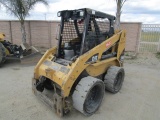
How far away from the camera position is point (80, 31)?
4.29 meters

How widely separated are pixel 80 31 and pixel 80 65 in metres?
1.45

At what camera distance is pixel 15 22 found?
11148mm

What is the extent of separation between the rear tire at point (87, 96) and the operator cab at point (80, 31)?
24.2 inches

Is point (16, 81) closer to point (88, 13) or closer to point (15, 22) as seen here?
point (88, 13)

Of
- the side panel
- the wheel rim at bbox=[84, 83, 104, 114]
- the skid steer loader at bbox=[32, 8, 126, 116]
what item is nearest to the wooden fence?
the skid steer loader at bbox=[32, 8, 126, 116]

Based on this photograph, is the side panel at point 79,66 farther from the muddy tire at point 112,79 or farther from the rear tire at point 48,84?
the rear tire at point 48,84

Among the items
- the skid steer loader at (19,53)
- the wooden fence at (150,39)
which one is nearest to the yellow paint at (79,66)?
the skid steer loader at (19,53)

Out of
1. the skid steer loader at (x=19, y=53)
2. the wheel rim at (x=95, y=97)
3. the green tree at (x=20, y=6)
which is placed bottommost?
the wheel rim at (x=95, y=97)

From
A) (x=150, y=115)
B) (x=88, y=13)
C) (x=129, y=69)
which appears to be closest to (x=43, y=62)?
(x=88, y=13)

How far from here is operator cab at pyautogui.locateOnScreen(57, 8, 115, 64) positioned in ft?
11.1

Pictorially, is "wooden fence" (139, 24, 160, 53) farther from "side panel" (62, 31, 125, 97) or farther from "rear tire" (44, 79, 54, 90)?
"rear tire" (44, 79, 54, 90)

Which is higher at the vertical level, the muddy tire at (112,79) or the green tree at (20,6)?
the green tree at (20,6)

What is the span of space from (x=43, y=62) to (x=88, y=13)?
1560 millimetres

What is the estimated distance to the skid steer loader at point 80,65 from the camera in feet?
9.88
